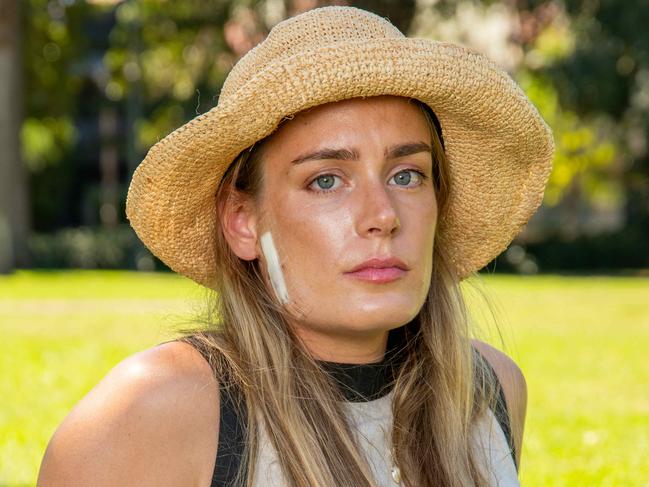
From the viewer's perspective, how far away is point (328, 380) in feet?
8.70

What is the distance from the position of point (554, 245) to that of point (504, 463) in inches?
1063

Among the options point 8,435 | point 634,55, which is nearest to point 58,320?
point 8,435

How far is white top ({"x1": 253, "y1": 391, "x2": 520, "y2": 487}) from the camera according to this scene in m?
2.43

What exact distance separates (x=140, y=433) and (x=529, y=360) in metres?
7.53

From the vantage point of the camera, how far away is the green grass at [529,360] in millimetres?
4977

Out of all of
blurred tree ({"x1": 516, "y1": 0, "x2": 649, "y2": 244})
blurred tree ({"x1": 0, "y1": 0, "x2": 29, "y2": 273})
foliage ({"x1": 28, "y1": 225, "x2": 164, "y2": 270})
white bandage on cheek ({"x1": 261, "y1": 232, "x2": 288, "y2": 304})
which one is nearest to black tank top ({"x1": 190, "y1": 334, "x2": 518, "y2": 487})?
white bandage on cheek ({"x1": 261, "y1": 232, "x2": 288, "y2": 304})

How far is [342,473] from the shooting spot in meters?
2.48

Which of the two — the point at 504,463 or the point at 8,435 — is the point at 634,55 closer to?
the point at 8,435

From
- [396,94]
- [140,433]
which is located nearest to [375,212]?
[396,94]

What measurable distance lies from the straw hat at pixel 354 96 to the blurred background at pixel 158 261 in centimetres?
32

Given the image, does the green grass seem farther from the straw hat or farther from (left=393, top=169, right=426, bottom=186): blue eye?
(left=393, top=169, right=426, bottom=186): blue eye

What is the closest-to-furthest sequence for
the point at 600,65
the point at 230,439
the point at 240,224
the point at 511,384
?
1. the point at 230,439
2. the point at 240,224
3. the point at 511,384
4. the point at 600,65

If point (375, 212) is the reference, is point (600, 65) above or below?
below

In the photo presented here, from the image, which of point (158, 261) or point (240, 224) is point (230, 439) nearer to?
point (240, 224)
